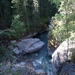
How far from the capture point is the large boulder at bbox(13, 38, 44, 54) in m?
25.4

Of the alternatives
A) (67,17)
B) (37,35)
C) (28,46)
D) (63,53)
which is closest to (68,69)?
(63,53)

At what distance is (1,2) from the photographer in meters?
30.7

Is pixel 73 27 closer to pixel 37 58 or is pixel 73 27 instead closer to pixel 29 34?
pixel 37 58

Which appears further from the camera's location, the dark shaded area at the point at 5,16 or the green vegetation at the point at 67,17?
the dark shaded area at the point at 5,16

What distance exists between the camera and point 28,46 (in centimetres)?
2577

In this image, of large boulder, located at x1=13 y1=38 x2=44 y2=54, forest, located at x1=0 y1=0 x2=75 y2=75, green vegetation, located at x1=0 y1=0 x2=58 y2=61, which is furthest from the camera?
green vegetation, located at x1=0 y1=0 x2=58 y2=61

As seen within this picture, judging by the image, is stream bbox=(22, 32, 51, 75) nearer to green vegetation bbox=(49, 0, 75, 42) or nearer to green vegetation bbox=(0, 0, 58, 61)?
green vegetation bbox=(0, 0, 58, 61)

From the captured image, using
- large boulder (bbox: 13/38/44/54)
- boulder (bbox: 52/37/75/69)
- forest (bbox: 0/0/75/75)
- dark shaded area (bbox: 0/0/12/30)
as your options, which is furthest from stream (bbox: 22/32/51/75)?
dark shaded area (bbox: 0/0/12/30)

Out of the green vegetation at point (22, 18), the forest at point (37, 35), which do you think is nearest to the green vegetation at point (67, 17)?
the forest at point (37, 35)

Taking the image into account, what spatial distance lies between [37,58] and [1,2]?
13.4 m

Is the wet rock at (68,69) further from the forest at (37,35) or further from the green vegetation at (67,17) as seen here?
the green vegetation at (67,17)

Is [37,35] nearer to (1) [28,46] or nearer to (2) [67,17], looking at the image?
(1) [28,46]

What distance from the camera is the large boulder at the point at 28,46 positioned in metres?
25.4

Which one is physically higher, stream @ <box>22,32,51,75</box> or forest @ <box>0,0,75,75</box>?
forest @ <box>0,0,75,75</box>
